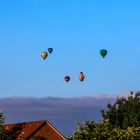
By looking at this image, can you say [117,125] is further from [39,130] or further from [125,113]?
[39,130]

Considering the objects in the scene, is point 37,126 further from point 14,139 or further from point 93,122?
point 93,122

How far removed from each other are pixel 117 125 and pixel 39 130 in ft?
64.3

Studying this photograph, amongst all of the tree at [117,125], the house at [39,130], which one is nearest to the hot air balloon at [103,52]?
the tree at [117,125]

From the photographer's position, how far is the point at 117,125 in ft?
353

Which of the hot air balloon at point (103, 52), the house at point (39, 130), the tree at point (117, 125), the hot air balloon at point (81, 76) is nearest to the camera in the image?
the tree at point (117, 125)

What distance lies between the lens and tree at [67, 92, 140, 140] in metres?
94.5

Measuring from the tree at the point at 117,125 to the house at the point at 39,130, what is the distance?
1474 cm

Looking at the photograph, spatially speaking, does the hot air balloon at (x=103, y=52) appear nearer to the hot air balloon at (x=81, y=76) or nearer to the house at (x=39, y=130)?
the hot air balloon at (x=81, y=76)

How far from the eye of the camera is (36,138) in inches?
4744

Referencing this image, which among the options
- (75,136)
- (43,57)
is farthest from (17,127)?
(75,136)

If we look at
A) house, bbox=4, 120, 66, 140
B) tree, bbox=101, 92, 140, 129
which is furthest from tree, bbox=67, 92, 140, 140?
house, bbox=4, 120, 66, 140

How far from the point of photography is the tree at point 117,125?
94500 millimetres

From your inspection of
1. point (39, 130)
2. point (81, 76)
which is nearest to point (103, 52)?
point (81, 76)

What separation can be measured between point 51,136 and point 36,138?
13.1ft
